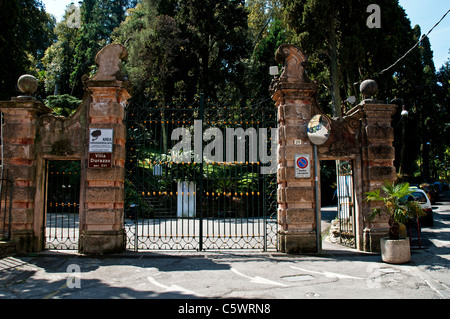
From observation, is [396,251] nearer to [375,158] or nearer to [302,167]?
[375,158]

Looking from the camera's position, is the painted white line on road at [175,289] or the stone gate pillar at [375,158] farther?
the stone gate pillar at [375,158]

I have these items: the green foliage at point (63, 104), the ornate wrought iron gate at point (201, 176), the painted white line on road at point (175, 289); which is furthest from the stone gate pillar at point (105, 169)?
the green foliage at point (63, 104)

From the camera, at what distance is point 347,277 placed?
272 inches

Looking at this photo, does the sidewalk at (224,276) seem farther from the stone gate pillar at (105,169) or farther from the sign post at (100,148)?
the sign post at (100,148)

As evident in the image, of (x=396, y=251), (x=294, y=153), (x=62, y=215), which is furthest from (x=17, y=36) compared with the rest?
(x=396, y=251)

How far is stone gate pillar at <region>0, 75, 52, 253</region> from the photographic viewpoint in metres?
8.90

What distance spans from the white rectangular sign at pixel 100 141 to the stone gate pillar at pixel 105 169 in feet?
0.13

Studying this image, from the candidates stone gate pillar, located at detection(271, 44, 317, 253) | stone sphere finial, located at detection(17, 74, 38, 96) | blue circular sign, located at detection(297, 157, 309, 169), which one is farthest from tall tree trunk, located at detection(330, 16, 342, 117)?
stone sphere finial, located at detection(17, 74, 38, 96)

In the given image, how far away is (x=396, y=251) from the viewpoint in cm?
797

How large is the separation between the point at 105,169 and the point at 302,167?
17.1ft

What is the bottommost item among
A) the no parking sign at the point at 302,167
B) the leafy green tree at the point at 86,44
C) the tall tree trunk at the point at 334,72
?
the no parking sign at the point at 302,167

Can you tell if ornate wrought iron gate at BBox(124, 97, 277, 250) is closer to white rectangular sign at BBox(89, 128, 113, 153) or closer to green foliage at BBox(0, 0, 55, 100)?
white rectangular sign at BBox(89, 128, 113, 153)

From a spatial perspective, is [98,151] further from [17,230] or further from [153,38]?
[153,38]

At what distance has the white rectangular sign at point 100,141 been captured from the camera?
9070 mm
